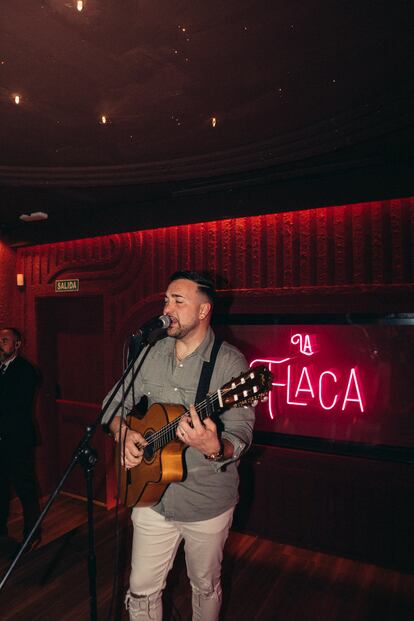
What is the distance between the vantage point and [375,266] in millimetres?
3850

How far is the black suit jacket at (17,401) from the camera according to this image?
13.9ft

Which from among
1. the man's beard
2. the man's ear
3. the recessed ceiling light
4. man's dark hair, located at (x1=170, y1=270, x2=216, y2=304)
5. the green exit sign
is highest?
the recessed ceiling light

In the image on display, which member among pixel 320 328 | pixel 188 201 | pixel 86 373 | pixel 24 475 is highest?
pixel 188 201

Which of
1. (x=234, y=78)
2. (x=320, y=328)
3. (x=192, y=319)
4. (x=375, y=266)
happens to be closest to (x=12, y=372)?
(x=192, y=319)

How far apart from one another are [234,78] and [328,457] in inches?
131

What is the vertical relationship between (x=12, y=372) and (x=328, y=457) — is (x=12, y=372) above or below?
above

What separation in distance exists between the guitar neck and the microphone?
42cm

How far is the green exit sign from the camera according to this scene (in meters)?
5.66

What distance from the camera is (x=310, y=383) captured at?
4.07 m

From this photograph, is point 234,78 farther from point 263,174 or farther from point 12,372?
point 12,372

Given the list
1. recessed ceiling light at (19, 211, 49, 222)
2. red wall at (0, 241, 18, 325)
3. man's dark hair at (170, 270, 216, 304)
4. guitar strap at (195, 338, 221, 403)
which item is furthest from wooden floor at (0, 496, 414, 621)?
recessed ceiling light at (19, 211, 49, 222)

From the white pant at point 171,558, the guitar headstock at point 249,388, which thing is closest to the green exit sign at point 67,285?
the white pant at point 171,558

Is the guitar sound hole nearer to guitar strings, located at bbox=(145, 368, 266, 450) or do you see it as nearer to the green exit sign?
guitar strings, located at bbox=(145, 368, 266, 450)

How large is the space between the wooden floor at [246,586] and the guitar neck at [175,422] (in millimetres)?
1560
